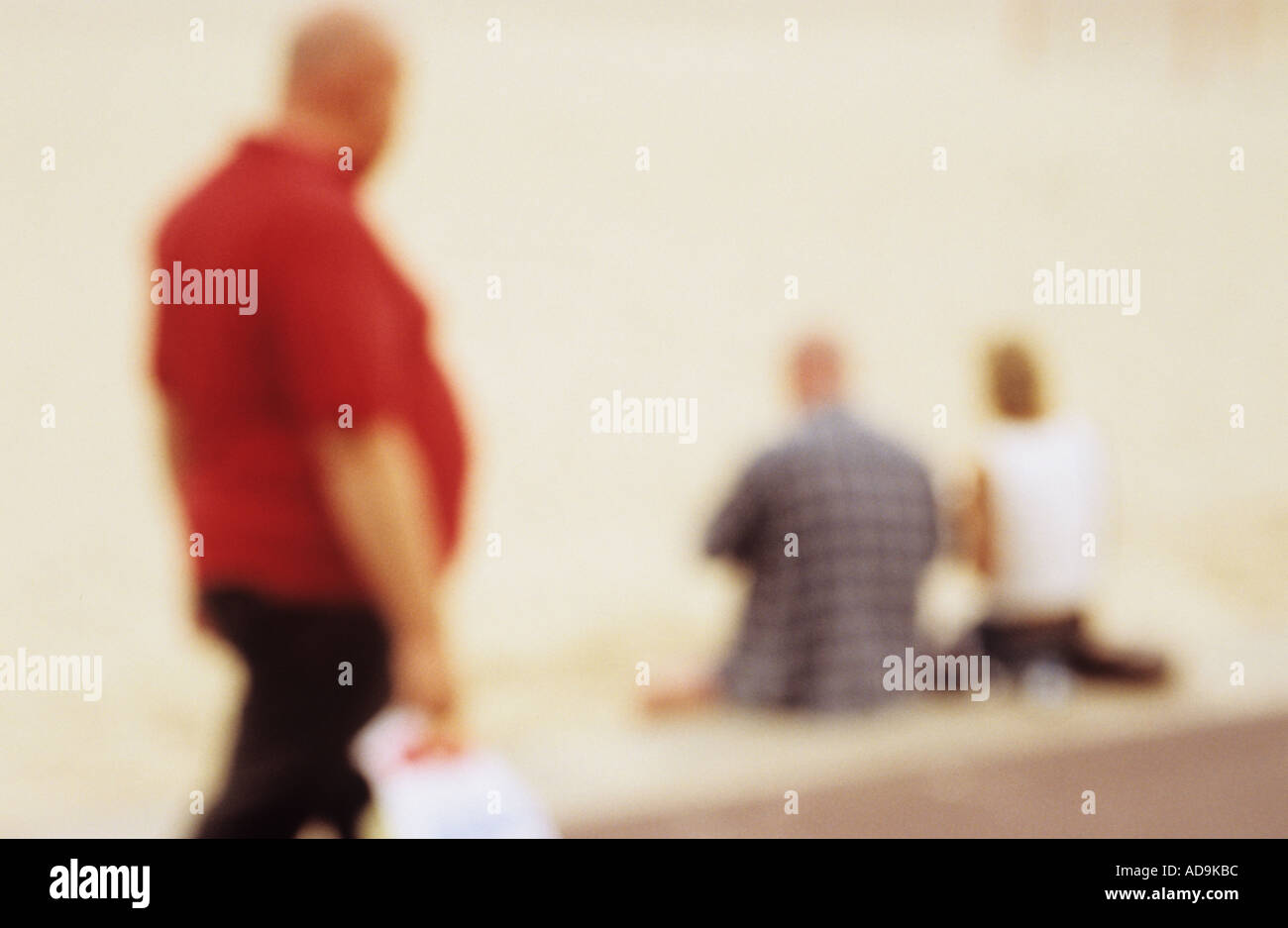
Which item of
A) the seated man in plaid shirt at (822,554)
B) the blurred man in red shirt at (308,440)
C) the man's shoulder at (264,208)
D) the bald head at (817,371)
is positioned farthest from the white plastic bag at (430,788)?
the bald head at (817,371)

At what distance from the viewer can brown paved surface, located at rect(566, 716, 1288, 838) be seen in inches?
93.4

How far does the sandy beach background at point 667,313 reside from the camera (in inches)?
121

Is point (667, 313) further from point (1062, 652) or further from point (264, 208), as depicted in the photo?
point (264, 208)

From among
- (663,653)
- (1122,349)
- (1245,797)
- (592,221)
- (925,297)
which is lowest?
(1245,797)

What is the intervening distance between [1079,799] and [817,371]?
40.5 inches

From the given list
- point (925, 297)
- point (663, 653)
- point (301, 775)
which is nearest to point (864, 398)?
point (925, 297)

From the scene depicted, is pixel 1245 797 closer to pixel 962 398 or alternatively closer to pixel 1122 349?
pixel 962 398

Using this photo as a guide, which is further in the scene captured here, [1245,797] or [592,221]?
[592,221]

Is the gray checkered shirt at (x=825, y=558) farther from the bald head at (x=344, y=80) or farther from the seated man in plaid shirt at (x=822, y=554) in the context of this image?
the bald head at (x=344, y=80)

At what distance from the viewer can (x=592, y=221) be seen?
10.9 metres

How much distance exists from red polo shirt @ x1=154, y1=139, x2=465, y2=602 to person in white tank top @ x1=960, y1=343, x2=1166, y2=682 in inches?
62.4

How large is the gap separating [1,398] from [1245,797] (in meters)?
5.99

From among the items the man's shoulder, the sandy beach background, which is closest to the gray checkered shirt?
the sandy beach background

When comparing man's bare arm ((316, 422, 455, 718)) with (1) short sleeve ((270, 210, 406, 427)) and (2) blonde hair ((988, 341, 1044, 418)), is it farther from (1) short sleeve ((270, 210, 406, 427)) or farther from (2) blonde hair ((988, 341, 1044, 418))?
(2) blonde hair ((988, 341, 1044, 418))
